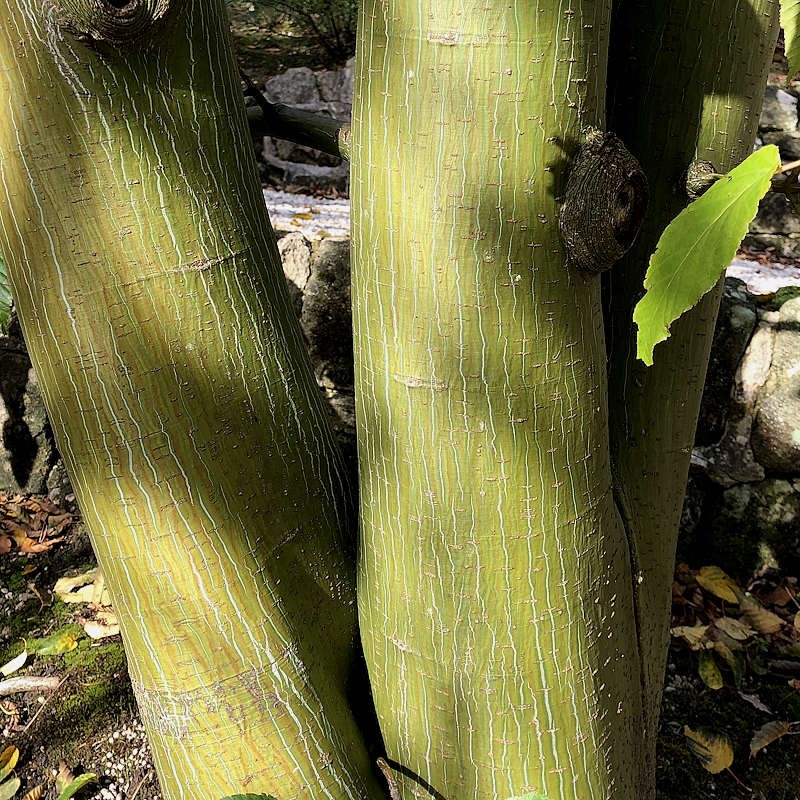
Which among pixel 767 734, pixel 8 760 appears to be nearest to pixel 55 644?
pixel 8 760

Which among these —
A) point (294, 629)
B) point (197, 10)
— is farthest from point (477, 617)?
point (197, 10)

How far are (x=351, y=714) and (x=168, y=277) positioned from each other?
0.86 m

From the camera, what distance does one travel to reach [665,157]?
127 centimetres

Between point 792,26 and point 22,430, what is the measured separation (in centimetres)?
313

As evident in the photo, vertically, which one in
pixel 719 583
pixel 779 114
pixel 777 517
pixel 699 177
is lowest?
pixel 719 583

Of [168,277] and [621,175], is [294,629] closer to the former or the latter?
[168,277]

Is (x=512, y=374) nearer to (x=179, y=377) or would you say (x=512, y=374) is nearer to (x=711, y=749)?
(x=179, y=377)

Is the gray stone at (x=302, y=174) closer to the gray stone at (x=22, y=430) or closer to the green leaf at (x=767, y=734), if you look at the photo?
the gray stone at (x=22, y=430)

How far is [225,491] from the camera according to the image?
1.16 meters

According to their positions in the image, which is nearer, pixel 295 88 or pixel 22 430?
pixel 22 430

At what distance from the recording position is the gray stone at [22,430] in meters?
3.12

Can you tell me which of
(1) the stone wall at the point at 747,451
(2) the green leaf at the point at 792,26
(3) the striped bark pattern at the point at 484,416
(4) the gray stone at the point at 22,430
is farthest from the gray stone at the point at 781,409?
(4) the gray stone at the point at 22,430

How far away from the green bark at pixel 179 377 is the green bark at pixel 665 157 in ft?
1.94

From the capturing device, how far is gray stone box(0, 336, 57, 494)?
10.2ft
